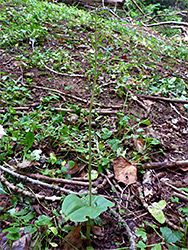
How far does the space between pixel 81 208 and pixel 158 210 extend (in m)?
0.65

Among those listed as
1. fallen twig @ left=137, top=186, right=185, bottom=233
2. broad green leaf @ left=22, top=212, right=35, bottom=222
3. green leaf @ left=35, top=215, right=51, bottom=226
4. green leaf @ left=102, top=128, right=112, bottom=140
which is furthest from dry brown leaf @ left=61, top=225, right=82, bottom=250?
green leaf @ left=102, top=128, right=112, bottom=140

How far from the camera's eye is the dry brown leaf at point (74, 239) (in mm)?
1173

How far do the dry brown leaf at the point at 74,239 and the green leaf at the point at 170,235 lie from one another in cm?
53

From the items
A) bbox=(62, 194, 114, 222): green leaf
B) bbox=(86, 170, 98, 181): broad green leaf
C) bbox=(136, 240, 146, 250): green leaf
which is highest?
bbox=(62, 194, 114, 222): green leaf

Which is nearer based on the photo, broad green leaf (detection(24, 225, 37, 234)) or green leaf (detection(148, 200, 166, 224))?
broad green leaf (detection(24, 225, 37, 234))

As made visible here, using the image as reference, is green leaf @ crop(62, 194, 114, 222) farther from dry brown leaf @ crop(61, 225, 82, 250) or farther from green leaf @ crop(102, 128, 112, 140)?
green leaf @ crop(102, 128, 112, 140)

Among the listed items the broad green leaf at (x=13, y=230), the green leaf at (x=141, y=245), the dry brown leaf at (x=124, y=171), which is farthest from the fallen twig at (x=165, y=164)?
the broad green leaf at (x=13, y=230)

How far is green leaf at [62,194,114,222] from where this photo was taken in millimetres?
1036

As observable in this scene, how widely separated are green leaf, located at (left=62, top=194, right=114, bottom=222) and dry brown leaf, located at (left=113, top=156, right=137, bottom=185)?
1.56 feet

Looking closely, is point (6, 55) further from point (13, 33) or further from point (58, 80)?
point (58, 80)

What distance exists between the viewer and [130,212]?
1.42 meters

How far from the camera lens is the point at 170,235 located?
4.05 feet

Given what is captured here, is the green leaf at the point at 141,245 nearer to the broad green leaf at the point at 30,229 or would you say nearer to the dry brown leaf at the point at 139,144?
the broad green leaf at the point at 30,229

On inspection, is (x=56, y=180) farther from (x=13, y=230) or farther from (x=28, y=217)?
(x=13, y=230)
